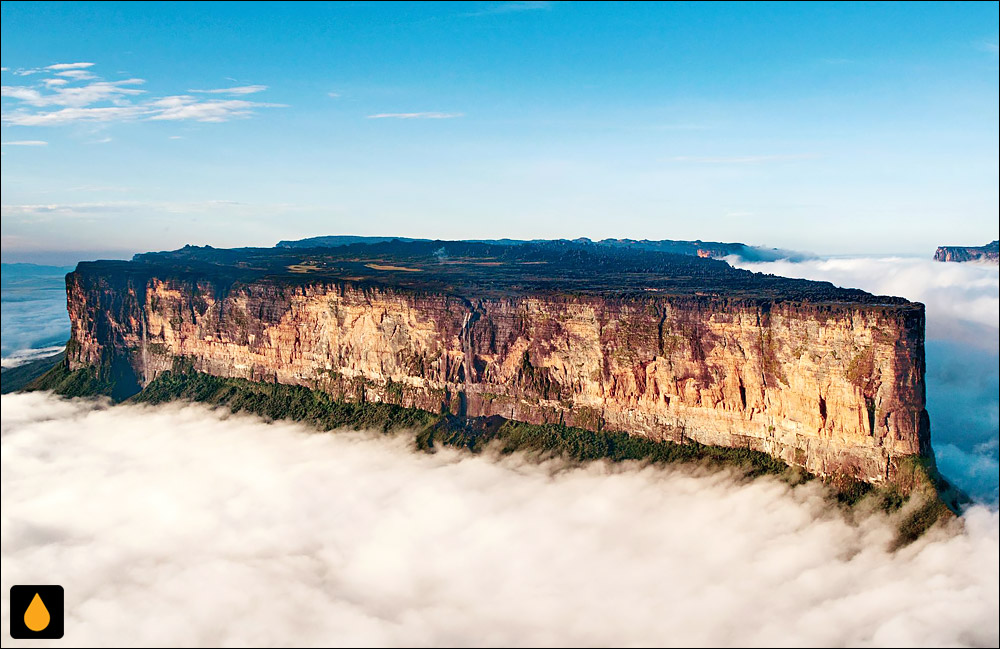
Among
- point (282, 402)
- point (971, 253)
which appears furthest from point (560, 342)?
point (971, 253)

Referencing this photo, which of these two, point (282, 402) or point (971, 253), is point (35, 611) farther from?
point (971, 253)

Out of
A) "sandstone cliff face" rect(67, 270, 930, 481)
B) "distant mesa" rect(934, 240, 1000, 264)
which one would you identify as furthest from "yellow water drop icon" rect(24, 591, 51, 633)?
"distant mesa" rect(934, 240, 1000, 264)

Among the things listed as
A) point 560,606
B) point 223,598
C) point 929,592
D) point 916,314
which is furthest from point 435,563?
point 916,314

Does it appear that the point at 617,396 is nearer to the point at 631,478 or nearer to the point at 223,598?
the point at 631,478

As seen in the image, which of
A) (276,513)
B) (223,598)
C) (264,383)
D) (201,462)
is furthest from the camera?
(264,383)

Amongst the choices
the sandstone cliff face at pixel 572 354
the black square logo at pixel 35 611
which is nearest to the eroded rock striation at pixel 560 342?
the sandstone cliff face at pixel 572 354

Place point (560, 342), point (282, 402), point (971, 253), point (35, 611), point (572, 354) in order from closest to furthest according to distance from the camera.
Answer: point (35, 611)
point (572, 354)
point (560, 342)
point (282, 402)
point (971, 253)
